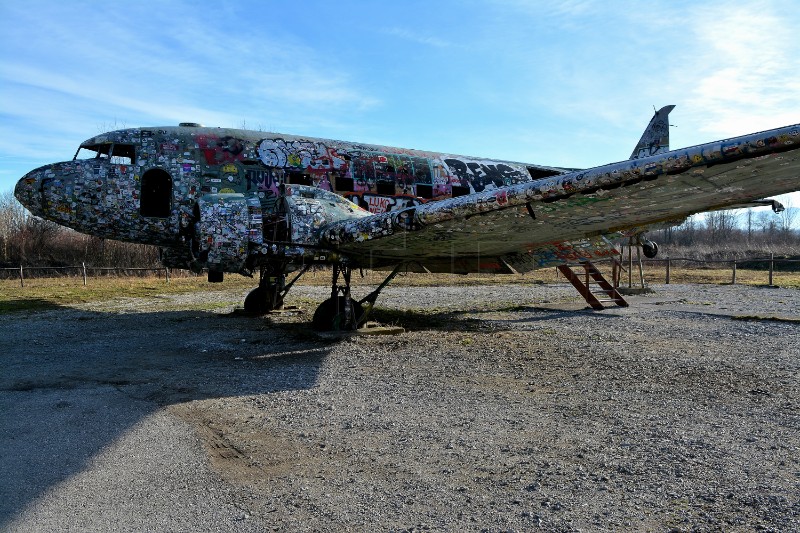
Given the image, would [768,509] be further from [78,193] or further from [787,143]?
[78,193]

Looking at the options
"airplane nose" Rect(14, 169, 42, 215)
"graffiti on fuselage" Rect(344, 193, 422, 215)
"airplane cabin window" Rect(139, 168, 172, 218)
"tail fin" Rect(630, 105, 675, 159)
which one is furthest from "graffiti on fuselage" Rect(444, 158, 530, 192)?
"airplane nose" Rect(14, 169, 42, 215)

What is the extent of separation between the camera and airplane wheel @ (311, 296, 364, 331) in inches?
430

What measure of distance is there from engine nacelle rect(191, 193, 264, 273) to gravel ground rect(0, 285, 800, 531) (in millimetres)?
1513

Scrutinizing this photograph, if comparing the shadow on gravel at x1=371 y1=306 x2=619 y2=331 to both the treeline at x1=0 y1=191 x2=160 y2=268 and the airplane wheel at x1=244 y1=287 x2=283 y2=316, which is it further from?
the treeline at x1=0 y1=191 x2=160 y2=268

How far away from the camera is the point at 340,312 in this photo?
436 inches

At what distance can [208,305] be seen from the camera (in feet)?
56.0

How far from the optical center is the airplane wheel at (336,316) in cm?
1093

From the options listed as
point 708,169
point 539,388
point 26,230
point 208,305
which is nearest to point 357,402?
point 539,388

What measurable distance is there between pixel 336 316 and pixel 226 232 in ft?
9.29

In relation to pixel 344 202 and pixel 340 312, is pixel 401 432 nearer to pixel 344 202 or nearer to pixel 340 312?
pixel 340 312

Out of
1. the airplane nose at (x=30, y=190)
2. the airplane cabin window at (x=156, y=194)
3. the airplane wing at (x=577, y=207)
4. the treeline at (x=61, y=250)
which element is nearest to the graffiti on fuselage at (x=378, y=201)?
the airplane wing at (x=577, y=207)

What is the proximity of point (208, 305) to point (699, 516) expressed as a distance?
51.1 ft

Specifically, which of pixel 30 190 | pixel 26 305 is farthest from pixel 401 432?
pixel 26 305

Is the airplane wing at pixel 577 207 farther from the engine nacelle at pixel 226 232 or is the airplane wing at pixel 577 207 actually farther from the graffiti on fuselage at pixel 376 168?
the graffiti on fuselage at pixel 376 168
